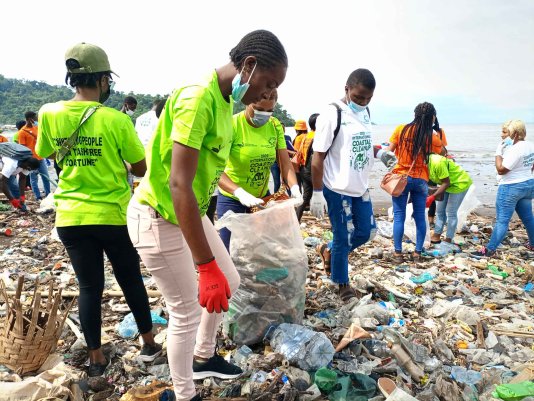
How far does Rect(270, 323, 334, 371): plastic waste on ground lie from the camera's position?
259cm

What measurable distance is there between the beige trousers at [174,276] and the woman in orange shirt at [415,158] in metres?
3.95

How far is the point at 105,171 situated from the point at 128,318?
A: 4.82 feet

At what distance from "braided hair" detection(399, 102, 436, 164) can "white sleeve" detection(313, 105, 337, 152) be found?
203 cm

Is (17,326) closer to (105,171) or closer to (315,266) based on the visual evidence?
(105,171)

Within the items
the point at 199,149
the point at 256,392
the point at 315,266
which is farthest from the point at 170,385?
the point at 315,266

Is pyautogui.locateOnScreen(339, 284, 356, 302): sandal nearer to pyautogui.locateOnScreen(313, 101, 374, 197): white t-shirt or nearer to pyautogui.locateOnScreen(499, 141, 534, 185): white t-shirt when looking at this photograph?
pyautogui.locateOnScreen(313, 101, 374, 197): white t-shirt

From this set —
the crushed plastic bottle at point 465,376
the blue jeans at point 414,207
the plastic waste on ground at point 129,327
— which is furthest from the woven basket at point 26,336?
the blue jeans at point 414,207

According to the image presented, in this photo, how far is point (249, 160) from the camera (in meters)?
3.17

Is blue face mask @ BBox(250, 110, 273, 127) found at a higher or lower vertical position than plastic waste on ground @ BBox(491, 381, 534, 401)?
higher

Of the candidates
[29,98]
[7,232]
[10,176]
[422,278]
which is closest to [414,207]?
[422,278]

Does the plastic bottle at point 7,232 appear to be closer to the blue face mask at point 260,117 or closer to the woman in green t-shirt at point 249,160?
the woman in green t-shirt at point 249,160

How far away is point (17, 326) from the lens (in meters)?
2.46

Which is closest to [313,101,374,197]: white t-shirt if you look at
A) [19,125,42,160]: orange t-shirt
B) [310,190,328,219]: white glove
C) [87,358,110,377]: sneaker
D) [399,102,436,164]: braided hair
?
[310,190,328,219]: white glove

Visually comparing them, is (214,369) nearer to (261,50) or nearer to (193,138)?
(193,138)
